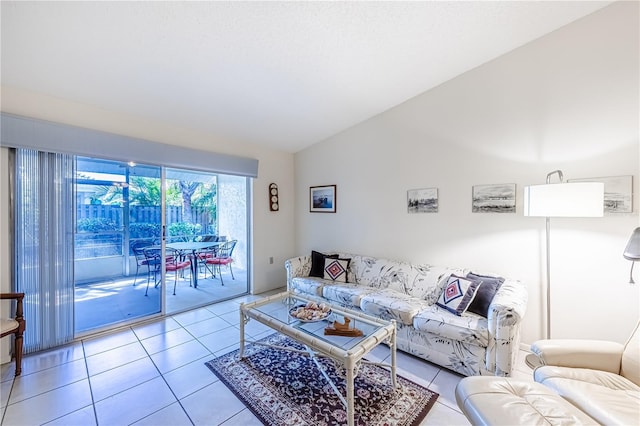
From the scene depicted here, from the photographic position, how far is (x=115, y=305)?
316 cm

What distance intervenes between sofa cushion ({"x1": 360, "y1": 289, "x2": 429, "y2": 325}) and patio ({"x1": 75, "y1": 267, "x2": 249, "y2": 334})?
7.49ft

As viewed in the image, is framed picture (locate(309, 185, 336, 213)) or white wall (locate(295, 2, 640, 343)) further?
framed picture (locate(309, 185, 336, 213))

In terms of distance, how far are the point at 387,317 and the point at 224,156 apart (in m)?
2.89

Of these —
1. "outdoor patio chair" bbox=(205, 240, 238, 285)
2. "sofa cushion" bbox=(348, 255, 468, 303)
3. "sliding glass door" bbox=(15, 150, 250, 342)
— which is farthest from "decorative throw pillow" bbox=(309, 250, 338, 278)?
"outdoor patio chair" bbox=(205, 240, 238, 285)

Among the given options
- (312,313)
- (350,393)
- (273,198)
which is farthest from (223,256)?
(350,393)

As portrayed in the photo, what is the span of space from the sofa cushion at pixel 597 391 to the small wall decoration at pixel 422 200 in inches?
73.2

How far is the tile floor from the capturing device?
1711 mm

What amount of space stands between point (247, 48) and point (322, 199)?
2469mm

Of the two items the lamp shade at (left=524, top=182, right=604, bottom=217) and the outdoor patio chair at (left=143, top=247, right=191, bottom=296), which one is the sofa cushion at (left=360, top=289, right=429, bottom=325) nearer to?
the lamp shade at (left=524, top=182, right=604, bottom=217)

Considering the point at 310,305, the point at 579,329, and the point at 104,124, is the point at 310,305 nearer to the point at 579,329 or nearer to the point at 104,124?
the point at 579,329

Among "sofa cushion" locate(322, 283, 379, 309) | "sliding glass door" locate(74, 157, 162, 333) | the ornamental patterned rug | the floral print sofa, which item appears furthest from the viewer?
"sofa cushion" locate(322, 283, 379, 309)

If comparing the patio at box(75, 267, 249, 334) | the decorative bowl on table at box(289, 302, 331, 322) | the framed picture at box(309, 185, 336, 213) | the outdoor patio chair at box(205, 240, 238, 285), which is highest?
the framed picture at box(309, 185, 336, 213)

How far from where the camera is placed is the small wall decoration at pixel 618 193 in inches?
81.6

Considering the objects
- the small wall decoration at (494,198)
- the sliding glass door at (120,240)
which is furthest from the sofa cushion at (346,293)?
the sliding glass door at (120,240)
